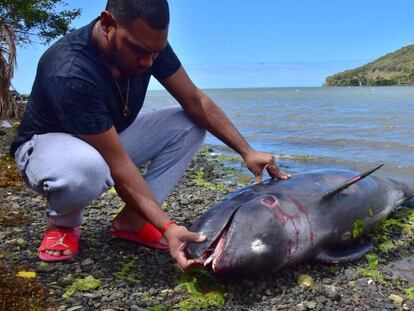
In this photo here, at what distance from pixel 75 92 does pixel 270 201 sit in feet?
5.02

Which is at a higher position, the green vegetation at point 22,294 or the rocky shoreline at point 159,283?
the green vegetation at point 22,294

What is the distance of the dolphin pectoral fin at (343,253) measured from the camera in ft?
12.4

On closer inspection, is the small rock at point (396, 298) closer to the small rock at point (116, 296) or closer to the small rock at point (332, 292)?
the small rock at point (332, 292)

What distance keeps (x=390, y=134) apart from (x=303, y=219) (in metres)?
10.6

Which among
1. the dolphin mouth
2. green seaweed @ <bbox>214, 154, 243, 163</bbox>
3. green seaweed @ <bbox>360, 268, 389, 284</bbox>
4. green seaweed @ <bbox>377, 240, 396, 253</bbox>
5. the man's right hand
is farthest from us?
green seaweed @ <bbox>214, 154, 243, 163</bbox>

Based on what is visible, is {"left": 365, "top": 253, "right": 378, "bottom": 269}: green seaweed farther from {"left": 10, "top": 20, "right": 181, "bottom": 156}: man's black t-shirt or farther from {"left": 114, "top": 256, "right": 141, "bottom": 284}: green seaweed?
{"left": 10, "top": 20, "right": 181, "bottom": 156}: man's black t-shirt

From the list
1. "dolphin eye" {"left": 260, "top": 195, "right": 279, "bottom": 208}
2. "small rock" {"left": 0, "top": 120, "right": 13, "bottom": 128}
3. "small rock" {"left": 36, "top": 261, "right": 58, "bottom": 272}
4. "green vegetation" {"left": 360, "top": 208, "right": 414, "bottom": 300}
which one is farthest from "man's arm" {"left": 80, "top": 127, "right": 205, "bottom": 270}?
"small rock" {"left": 0, "top": 120, "right": 13, "bottom": 128}

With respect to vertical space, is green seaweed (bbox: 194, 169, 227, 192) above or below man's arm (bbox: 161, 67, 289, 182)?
below

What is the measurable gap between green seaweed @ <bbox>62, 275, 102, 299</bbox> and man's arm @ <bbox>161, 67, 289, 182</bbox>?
4.99 feet

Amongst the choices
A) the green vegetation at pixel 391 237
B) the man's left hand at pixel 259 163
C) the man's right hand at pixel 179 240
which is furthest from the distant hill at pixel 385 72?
the man's right hand at pixel 179 240

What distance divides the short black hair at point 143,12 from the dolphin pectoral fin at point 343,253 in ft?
6.65

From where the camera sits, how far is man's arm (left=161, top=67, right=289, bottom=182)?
4.13m

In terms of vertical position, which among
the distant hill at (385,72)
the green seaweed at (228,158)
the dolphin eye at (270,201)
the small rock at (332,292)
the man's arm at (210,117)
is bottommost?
the distant hill at (385,72)

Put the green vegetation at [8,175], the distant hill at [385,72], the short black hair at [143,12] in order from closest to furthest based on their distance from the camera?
the short black hair at [143,12] < the green vegetation at [8,175] < the distant hill at [385,72]
